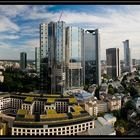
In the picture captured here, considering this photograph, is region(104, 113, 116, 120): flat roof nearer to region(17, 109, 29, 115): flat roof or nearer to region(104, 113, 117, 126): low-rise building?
region(104, 113, 117, 126): low-rise building

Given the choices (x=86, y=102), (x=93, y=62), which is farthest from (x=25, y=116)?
(x=93, y=62)

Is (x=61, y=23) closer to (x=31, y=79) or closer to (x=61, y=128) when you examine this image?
(x=31, y=79)

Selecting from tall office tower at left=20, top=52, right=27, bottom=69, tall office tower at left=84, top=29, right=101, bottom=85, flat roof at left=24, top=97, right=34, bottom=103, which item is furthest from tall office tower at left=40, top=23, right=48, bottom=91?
flat roof at left=24, top=97, right=34, bottom=103

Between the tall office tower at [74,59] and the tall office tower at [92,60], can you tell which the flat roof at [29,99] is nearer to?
the tall office tower at [74,59]

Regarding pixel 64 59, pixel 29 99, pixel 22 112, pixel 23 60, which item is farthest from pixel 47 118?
pixel 64 59

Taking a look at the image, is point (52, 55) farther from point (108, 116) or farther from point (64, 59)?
point (108, 116)

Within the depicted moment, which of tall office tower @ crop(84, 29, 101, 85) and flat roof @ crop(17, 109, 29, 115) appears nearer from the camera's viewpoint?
flat roof @ crop(17, 109, 29, 115)
